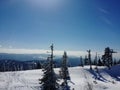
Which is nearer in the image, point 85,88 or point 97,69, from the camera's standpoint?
point 85,88

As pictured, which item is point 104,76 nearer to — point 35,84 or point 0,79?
point 35,84

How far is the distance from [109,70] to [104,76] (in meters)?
9.99

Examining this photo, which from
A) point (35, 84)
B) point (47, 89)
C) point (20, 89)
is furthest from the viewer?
point (35, 84)

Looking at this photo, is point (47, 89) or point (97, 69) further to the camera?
point (97, 69)

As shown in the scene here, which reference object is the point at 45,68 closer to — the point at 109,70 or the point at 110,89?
the point at 110,89

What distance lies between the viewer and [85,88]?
49062mm

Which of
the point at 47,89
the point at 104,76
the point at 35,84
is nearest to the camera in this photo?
the point at 47,89

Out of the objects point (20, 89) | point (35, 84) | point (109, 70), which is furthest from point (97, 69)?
point (20, 89)

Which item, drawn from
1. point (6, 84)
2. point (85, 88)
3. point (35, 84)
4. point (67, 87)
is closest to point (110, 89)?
point (85, 88)

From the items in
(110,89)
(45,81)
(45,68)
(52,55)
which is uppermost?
(52,55)

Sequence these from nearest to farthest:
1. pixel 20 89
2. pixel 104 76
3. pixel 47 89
A: pixel 47 89 → pixel 20 89 → pixel 104 76

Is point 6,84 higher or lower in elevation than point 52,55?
lower

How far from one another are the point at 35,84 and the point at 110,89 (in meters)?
19.0

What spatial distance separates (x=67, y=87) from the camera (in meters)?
49.4
